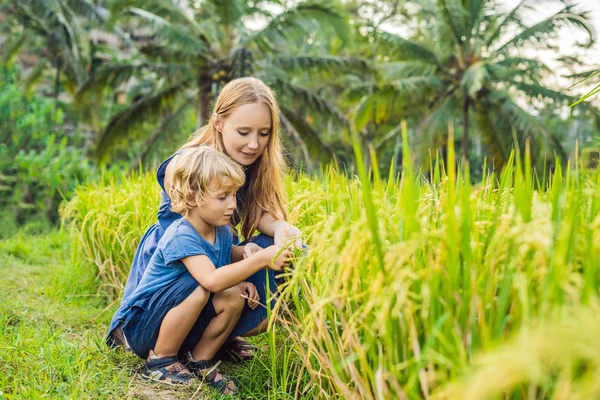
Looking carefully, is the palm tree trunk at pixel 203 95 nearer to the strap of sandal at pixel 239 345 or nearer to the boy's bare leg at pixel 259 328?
the strap of sandal at pixel 239 345

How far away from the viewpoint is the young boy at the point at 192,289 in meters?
2.13

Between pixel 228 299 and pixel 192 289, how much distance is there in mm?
152

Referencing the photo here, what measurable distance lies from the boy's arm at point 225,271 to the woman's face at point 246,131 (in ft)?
2.20

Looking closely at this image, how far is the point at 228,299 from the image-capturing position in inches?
87.7

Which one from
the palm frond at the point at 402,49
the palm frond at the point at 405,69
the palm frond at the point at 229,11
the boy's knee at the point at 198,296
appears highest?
the palm frond at the point at 229,11

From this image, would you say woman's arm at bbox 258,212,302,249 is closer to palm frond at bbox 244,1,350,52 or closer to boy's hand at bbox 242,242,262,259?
boy's hand at bbox 242,242,262,259

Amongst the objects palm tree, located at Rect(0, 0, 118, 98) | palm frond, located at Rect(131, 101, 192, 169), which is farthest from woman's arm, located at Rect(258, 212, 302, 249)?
palm tree, located at Rect(0, 0, 118, 98)

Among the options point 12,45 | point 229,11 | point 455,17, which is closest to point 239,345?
point 229,11

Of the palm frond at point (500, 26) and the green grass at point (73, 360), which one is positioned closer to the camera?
the green grass at point (73, 360)

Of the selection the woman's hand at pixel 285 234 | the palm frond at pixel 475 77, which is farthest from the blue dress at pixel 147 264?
the palm frond at pixel 475 77

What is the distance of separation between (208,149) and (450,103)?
14.1m

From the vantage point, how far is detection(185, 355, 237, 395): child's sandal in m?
2.19

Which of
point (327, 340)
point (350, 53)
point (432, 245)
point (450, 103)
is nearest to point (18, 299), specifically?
point (327, 340)

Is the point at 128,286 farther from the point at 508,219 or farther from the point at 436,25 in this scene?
the point at 436,25
